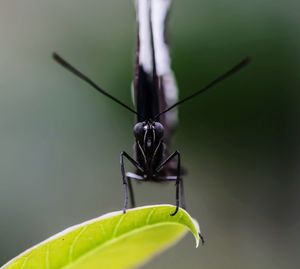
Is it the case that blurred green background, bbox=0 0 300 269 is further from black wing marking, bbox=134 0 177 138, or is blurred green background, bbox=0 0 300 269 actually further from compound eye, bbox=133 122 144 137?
compound eye, bbox=133 122 144 137

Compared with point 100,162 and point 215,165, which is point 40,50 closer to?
point 100,162

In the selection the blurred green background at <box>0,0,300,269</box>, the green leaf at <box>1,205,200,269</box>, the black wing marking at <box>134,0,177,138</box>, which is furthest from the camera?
the blurred green background at <box>0,0,300,269</box>

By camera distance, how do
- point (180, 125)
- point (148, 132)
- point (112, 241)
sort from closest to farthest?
1. point (112, 241)
2. point (148, 132)
3. point (180, 125)

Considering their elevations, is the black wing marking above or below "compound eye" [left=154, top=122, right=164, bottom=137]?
above

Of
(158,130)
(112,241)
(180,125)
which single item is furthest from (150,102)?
(180,125)

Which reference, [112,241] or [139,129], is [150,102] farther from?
[112,241]

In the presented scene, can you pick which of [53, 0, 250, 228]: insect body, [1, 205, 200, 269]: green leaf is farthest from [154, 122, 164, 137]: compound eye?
[1, 205, 200, 269]: green leaf
